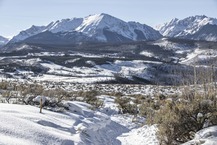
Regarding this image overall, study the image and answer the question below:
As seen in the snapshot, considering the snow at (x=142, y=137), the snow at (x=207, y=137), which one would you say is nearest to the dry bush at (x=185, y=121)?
the snow at (x=142, y=137)

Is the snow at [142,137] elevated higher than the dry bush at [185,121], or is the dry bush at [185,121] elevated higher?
the dry bush at [185,121]

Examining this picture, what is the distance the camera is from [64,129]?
12453 millimetres

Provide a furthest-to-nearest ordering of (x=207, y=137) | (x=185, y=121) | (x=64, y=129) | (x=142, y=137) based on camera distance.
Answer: (x=142, y=137)
(x=64, y=129)
(x=185, y=121)
(x=207, y=137)

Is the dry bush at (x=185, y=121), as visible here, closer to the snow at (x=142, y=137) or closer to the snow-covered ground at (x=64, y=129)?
the snow at (x=142, y=137)

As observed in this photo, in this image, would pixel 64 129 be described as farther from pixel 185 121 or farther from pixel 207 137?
pixel 207 137

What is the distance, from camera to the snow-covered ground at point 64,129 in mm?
9953

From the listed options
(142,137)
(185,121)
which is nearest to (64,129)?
(185,121)

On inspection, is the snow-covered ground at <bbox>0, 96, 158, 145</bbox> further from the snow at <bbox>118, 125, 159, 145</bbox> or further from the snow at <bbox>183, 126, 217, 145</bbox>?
the snow at <bbox>183, 126, 217, 145</bbox>

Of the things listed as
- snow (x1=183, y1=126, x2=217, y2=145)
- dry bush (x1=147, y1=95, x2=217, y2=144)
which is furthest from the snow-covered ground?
snow (x1=183, y1=126, x2=217, y2=145)

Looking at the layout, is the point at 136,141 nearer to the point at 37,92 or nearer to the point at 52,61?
the point at 37,92

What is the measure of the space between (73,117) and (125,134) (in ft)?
9.56

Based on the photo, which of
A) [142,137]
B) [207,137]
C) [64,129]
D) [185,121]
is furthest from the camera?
[142,137]

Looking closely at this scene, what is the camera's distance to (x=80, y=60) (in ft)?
541

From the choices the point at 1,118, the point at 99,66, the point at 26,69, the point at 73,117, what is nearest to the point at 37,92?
the point at 73,117
